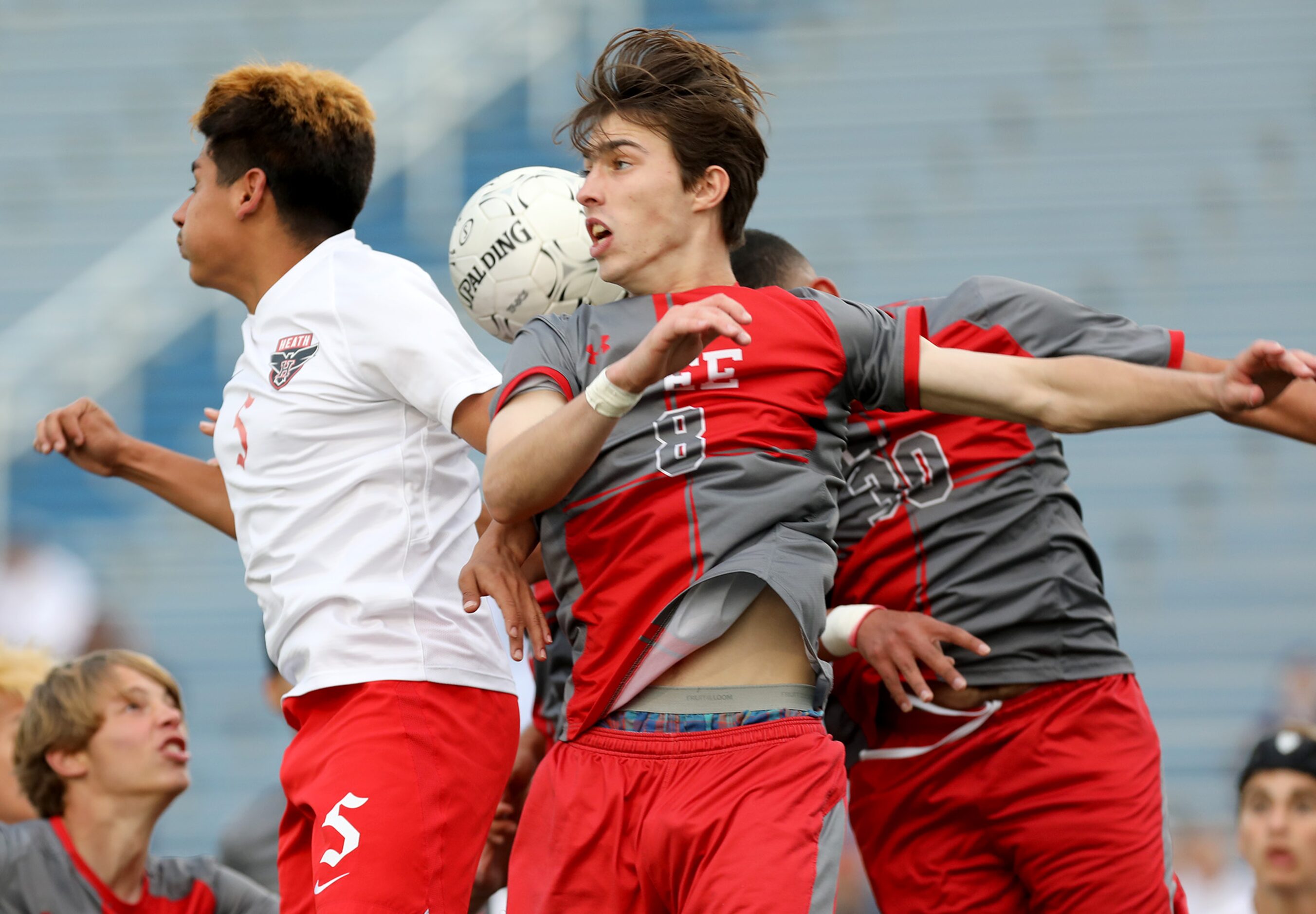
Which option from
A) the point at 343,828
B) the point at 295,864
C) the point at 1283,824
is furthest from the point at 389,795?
the point at 1283,824

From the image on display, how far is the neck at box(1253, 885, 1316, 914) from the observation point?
4969 millimetres

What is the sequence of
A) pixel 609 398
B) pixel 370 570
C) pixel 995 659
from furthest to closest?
pixel 995 659 < pixel 370 570 < pixel 609 398

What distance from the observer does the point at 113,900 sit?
15.2 ft

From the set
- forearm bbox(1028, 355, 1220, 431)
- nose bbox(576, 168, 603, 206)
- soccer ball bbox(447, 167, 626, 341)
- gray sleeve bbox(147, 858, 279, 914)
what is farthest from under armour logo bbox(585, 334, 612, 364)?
gray sleeve bbox(147, 858, 279, 914)

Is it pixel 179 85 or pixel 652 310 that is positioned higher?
pixel 179 85

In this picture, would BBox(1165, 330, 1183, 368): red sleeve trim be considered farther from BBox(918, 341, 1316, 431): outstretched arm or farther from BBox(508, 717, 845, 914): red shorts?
BBox(508, 717, 845, 914): red shorts

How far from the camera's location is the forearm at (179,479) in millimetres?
3977

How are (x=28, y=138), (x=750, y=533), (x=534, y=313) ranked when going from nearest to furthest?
(x=750, y=533), (x=534, y=313), (x=28, y=138)

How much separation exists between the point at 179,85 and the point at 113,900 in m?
10.9

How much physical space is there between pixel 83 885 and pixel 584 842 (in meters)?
2.44

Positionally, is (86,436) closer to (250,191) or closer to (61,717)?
(250,191)

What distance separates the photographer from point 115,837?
15.4ft

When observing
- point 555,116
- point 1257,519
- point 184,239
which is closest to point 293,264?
point 184,239

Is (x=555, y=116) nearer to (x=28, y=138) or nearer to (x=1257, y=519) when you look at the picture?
(x=28, y=138)
